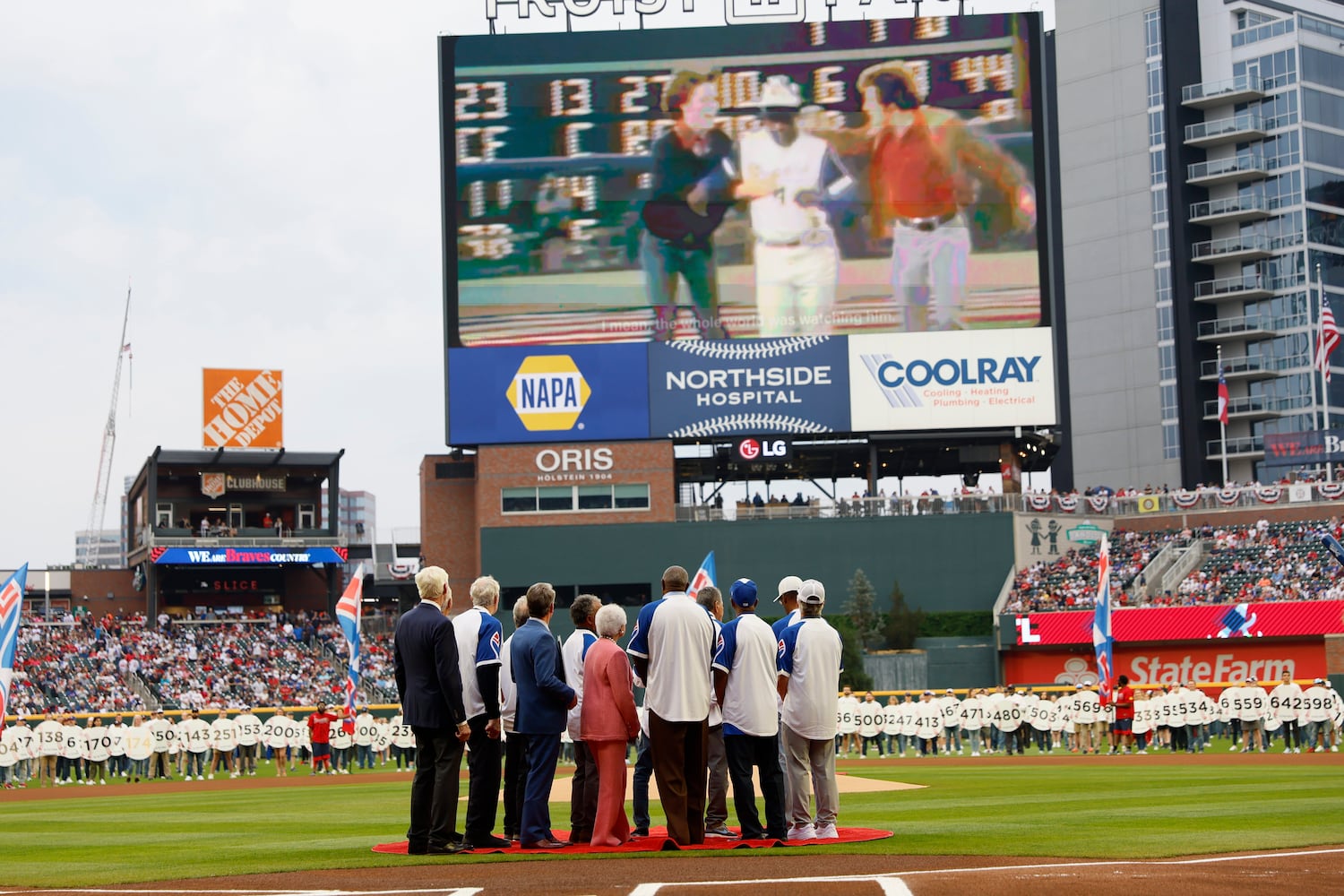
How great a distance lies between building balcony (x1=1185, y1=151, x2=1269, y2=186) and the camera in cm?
8631

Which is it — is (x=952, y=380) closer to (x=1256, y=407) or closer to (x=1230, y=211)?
(x=1256, y=407)

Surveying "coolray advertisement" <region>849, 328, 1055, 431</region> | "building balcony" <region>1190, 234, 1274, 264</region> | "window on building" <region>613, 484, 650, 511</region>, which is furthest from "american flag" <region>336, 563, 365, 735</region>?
"building balcony" <region>1190, 234, 1274, 264</region>

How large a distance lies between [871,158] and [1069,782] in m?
41.3

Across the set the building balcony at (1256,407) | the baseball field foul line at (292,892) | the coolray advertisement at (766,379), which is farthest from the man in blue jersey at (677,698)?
the building balcony at (1256,407)

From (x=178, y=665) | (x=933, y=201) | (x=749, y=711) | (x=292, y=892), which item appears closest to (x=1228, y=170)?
(x=933, y=201)

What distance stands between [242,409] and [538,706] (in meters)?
56.2

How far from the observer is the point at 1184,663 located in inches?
2239

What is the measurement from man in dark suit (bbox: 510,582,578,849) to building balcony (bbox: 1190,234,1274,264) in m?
78.5

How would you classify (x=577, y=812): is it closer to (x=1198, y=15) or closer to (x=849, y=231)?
(x=849, y=231)

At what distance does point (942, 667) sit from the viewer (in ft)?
198

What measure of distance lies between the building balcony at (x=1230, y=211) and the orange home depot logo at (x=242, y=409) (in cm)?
4814

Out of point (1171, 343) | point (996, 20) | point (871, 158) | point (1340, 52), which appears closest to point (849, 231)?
point (871, 158)

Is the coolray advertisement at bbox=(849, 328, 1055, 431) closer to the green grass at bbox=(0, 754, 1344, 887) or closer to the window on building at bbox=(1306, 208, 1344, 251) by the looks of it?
the window on building at bbox=(1306, 208, 1344, 251)

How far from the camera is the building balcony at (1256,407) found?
279 feet
